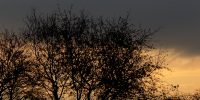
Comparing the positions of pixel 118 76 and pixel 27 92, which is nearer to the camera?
pixel 118 76

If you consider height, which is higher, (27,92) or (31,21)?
(31,21)

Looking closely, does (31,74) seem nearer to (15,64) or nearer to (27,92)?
(27,92)

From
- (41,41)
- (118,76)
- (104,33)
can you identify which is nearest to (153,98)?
(118,76)

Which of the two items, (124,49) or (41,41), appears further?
(41,41)

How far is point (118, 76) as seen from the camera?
60156 mm

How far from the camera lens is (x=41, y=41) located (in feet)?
215

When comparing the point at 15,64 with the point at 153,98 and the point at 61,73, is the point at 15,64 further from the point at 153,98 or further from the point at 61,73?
the point at 153,98

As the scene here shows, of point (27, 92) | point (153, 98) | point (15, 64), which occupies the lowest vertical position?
point (153, 98)

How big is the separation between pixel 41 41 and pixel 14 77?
834 centimetres

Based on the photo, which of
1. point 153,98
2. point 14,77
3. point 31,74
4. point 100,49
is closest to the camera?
point 153,98

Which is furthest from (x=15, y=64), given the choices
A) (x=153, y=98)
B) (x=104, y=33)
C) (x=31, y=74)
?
(x=153, y=98)

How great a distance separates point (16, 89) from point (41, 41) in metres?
9.37

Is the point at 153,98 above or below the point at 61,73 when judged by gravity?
below

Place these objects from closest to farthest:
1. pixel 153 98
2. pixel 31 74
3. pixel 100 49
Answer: pixel 153 98, pixel 100 49, pixel 31 74
